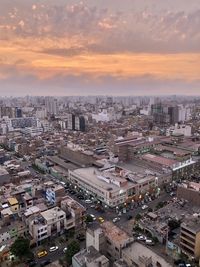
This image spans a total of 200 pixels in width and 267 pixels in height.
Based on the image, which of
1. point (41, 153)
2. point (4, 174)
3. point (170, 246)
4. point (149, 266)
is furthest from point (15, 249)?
point (41, 153)

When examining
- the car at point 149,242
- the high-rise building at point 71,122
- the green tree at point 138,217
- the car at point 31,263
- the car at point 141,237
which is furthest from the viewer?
the high-rise building at point 71,122

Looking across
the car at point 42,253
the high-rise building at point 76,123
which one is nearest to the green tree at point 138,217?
the car at point 42,253

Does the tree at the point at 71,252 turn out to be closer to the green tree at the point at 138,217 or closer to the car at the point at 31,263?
the car at the point at 31,263

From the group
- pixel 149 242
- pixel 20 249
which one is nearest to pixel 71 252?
pixel 20 249

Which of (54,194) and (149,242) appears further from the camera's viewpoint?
(54,194)

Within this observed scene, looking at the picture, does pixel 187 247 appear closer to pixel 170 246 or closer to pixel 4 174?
pixel 170 246

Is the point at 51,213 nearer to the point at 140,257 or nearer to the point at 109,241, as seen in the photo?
the point at 109,241
